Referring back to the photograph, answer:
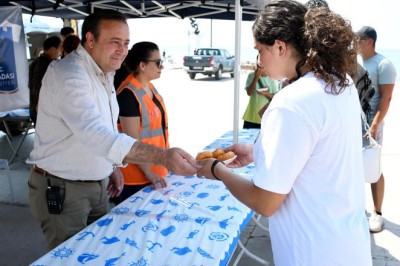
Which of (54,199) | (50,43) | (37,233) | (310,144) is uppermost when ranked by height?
(50,43)

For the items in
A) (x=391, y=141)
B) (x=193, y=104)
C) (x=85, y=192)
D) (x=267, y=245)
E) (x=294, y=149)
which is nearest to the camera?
(x=294, y=149)

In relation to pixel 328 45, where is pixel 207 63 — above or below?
below

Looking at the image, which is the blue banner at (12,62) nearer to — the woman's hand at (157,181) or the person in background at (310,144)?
the woman's hand at (157,181)

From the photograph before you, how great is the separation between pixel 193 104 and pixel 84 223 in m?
9.97

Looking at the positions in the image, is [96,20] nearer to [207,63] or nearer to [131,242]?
[131,242]

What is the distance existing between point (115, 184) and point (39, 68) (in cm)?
300

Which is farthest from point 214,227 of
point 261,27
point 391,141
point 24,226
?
point 391,141

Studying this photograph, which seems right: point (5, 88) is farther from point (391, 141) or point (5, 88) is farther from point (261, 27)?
point (391, 141)

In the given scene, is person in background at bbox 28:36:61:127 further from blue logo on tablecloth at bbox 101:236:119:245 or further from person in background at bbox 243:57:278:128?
blue logo on tablecloth at bbox 101:236:119:245

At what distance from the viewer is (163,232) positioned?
5.87 feet

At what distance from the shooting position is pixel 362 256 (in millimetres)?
1205

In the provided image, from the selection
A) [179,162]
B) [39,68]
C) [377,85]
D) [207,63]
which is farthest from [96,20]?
[207,63]

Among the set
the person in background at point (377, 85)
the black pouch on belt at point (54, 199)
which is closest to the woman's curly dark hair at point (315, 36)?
the black pouch on belt at point (54, 199)

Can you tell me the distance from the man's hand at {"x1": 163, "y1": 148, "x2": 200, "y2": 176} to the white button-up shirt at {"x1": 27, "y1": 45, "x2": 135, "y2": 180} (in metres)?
0.18
